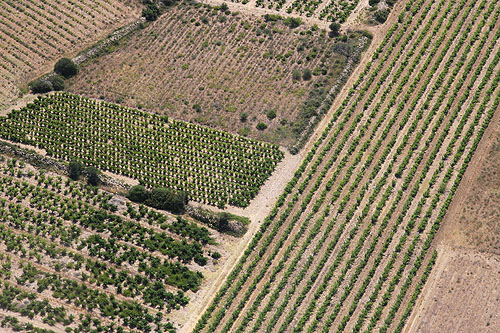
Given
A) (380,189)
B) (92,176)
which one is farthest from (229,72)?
(380,189)

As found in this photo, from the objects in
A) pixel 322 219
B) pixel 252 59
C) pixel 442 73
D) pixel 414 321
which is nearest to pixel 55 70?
pixel 252 59

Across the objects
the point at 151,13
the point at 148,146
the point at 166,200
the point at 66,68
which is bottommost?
the point at 166,200

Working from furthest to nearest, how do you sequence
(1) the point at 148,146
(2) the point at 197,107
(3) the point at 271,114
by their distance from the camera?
(2) the point at 197,107 < (3) the point at 271,114 < (1) the point at 148,146

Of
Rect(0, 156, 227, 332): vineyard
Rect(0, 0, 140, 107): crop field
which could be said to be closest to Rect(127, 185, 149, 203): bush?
Rect(0, 156, 227, 332): vineyard

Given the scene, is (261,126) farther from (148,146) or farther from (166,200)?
(166,200)

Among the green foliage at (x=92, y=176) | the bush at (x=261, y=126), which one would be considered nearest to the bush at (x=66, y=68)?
the green foliage at (x=92, y=176)

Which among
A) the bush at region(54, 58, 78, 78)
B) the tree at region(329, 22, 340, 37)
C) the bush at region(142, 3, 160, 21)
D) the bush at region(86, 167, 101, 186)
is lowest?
the bush at region(86, 167, 101, 186)

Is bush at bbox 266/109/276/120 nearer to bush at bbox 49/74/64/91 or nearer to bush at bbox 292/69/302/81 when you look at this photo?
bush at bbox 292/69/302/81

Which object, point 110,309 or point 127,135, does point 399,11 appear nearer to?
point 127,135
